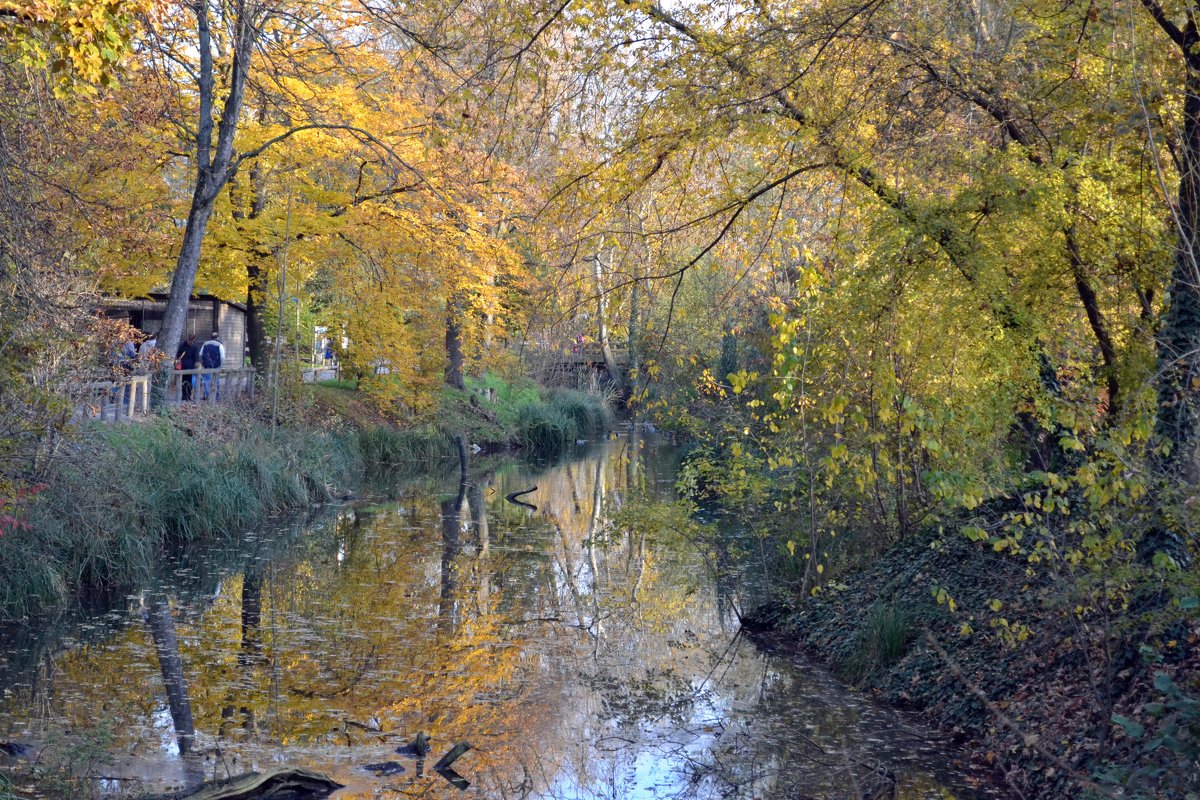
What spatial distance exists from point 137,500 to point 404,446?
12.9 meters

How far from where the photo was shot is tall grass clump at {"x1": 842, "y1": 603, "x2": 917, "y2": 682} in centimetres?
955

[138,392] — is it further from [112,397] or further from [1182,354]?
[1182,354]

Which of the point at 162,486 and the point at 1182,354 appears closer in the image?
the point at 1182,354

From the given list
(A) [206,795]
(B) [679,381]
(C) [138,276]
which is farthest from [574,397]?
(A) [206,795]

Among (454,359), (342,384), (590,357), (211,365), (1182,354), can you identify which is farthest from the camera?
(590,357)

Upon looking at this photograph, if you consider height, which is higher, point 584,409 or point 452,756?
point 584,409

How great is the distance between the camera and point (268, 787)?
6629 mm

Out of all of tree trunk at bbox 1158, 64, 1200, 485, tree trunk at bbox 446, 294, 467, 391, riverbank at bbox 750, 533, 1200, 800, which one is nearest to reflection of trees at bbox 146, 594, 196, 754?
riverbank at bbox 750, 533, 1200, 800

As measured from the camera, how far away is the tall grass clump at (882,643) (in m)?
9.55

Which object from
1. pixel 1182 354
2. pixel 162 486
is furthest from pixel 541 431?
pixel 1182 354

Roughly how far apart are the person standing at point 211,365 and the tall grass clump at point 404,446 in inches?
135

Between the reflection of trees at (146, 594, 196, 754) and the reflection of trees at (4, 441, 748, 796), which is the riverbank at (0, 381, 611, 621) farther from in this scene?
the reflection of trees at (4, 441, 748, 796)

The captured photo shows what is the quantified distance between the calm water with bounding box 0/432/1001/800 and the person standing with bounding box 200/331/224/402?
768 centimetres

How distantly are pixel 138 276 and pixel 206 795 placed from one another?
699 inches
